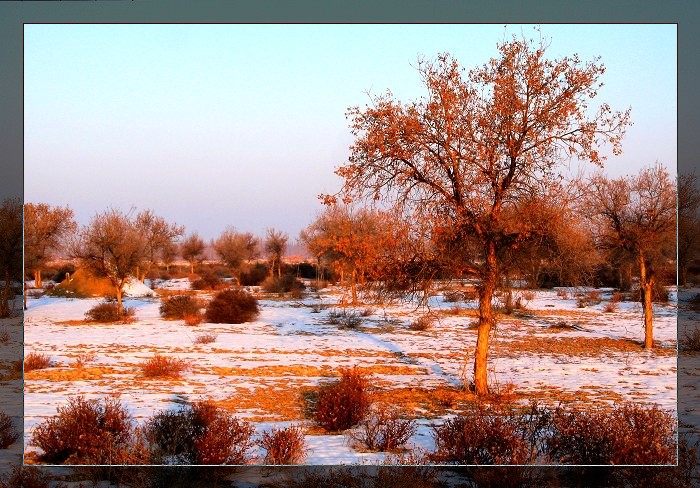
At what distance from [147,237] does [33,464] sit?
21383mm

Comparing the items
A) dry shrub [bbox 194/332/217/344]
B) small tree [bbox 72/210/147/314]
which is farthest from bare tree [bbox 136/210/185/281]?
dry shrub [bbox 194/332/217/344]

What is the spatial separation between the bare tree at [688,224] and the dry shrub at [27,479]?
16634 mm

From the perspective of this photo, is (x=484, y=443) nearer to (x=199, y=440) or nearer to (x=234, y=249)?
(x=199, y=440)

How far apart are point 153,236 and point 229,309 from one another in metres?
6.76

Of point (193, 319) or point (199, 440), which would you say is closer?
point (199, 440)

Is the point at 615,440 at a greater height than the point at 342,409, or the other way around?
the point at 615,440

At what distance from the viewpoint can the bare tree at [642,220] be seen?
16766 mm

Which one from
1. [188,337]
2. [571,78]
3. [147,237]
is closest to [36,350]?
[188,337]

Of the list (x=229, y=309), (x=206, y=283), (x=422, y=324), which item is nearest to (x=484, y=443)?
(x=422, y=324)

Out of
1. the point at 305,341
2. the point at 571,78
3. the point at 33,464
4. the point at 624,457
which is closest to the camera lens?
the point at 624,457

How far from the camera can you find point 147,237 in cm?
2778

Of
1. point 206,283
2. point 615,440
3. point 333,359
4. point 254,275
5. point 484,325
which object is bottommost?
point 333,359

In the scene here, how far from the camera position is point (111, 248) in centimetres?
2648

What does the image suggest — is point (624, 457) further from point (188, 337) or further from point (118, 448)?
point (188, 337)
